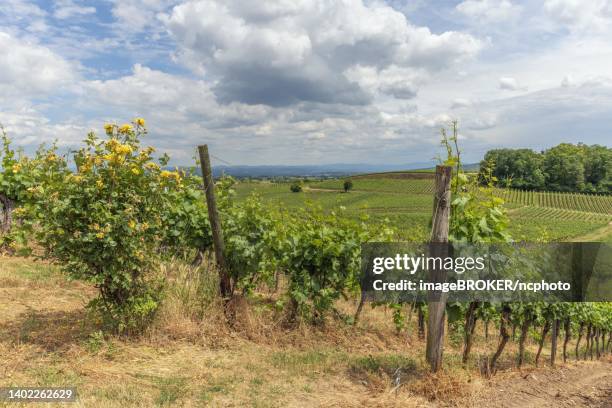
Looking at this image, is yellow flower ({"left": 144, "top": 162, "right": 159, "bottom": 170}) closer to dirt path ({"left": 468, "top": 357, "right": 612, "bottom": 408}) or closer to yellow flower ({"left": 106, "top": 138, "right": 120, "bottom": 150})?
yellow flower ({"left": 106, "top": 138, "right": 120, "bottom": 150})

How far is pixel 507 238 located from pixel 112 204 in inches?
174

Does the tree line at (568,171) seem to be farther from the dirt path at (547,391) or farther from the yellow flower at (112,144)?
the yellow flower at (112,144)

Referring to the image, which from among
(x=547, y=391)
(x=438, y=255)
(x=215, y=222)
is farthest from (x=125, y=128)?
(x=547, y=391)

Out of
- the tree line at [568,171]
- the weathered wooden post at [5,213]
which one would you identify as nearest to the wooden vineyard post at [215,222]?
the weathered wooden post at [5,213]

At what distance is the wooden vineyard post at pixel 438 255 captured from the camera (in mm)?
4145

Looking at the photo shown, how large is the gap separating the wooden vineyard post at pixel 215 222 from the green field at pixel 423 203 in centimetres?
4271

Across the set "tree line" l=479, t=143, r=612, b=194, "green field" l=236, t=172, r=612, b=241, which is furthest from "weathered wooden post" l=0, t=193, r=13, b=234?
"tree line" l=479, t=143, r=612, b=194

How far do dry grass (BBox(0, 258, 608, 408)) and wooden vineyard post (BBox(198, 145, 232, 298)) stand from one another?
21cm

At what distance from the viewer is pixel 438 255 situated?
419 cm

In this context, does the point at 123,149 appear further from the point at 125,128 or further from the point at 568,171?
the point at 568,171

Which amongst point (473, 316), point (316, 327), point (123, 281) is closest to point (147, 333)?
point (123, 281)

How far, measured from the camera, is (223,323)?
17.7 ft

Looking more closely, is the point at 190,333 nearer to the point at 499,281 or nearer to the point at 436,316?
the point at 436,316

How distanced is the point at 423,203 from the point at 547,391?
65.3 metres
